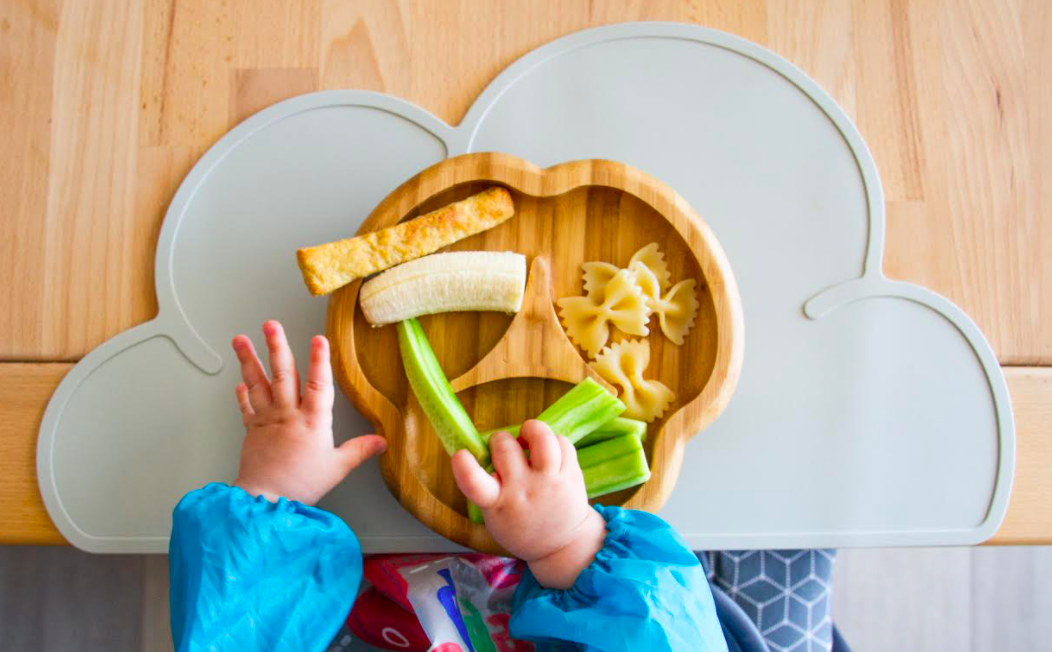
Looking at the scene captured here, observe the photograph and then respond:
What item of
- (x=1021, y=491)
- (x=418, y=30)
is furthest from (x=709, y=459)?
(x=418, y=30)

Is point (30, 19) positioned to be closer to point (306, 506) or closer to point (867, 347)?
point (306, 506)

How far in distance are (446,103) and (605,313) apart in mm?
357

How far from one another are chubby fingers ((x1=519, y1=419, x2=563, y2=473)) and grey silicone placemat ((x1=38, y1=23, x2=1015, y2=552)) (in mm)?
217

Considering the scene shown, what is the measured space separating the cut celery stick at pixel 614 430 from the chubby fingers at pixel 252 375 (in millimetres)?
362

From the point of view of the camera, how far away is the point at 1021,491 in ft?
3.18

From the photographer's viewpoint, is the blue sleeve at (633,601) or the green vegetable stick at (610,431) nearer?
the blue sleeve at (633,601)

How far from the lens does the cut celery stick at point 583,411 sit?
0.84m

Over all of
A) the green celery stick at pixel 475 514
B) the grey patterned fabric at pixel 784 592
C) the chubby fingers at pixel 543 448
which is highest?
the chubby fingers at pixel 543 448

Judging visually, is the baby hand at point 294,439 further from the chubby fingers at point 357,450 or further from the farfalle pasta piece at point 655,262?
the farfalle pasta piece at point 655,262

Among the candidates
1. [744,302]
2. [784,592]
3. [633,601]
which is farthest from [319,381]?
[784,592]

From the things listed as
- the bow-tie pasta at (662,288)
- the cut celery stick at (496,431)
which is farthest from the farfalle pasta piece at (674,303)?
the cut celery stick at (496,431)

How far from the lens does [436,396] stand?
844mm

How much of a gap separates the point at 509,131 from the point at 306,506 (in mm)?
517

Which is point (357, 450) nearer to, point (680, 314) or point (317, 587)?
point (317, 587)
